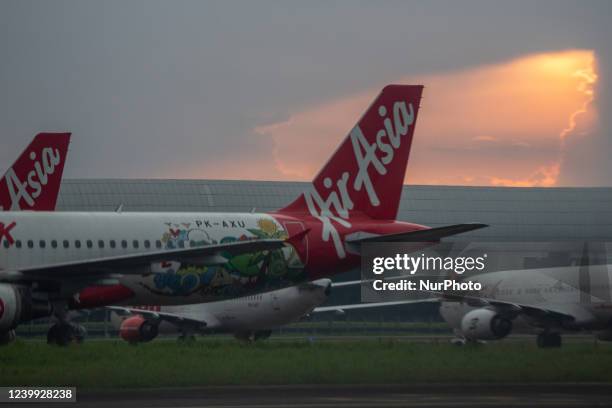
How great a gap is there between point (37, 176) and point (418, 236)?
83.5ft

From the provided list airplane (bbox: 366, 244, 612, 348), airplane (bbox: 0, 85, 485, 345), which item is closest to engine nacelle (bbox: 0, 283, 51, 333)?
airplane (bbox: 0, 85, 485, 345)

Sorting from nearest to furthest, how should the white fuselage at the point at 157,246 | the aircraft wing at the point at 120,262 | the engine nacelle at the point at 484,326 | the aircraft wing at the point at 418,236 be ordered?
the aircraft wing at the point at 120,262
the aircraft wing at the point at 418,236
the white fuselage at the point at 157,246
the engine nacelle at the point at 484,326

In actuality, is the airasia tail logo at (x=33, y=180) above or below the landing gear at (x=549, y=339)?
above

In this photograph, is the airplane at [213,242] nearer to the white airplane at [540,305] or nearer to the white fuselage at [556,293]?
the white airplane at [540,305]

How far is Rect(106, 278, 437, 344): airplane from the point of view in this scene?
5322cm

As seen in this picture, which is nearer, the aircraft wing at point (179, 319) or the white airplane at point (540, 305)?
the white airplane at point (540, 305)

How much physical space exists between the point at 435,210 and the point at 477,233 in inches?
206

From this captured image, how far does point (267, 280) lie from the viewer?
39.8m

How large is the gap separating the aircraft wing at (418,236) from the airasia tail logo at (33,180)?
21.3 metres

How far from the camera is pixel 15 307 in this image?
3147 cm

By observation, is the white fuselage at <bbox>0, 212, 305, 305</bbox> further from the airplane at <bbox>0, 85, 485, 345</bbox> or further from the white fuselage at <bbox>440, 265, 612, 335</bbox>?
the white fuselage at <bbox>440, 265, 612, 335</bbox>

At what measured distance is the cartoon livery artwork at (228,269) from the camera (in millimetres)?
38469

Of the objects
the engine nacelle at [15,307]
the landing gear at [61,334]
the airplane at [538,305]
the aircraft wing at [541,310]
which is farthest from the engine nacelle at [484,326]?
the engine nacelle at [15,307]

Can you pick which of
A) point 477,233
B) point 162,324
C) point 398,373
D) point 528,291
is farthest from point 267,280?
point 477,233
